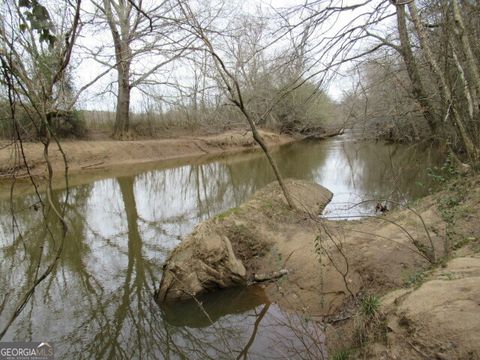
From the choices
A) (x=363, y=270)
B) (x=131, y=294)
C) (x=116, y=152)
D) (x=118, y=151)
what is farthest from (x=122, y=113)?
(x=363, y=270)

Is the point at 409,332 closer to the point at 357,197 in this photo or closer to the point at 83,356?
the point at 83,356

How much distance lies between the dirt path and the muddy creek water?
150 inches

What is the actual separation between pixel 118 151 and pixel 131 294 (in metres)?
12.6

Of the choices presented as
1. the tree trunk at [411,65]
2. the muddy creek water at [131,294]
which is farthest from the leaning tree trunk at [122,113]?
the tree trunk at [411,65]

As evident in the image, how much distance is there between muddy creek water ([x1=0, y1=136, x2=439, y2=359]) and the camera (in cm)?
346

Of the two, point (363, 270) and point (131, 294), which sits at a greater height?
point (363, 270)

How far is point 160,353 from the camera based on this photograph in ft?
11.1

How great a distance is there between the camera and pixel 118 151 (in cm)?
1597

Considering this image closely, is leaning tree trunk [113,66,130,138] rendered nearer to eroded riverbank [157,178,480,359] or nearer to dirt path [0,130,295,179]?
dirt path [0,130,295,179]

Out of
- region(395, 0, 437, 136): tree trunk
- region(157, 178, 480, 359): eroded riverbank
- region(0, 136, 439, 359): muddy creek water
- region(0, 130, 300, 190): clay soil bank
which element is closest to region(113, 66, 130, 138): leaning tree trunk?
region(0, 130, 300, 190): clay soil bank

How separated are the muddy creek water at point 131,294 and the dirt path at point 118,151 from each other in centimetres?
381

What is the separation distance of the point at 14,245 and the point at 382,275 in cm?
585

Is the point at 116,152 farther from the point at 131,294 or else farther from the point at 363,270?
the point at 363,270

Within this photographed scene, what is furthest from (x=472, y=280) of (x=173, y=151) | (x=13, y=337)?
(x=173, y=151)
